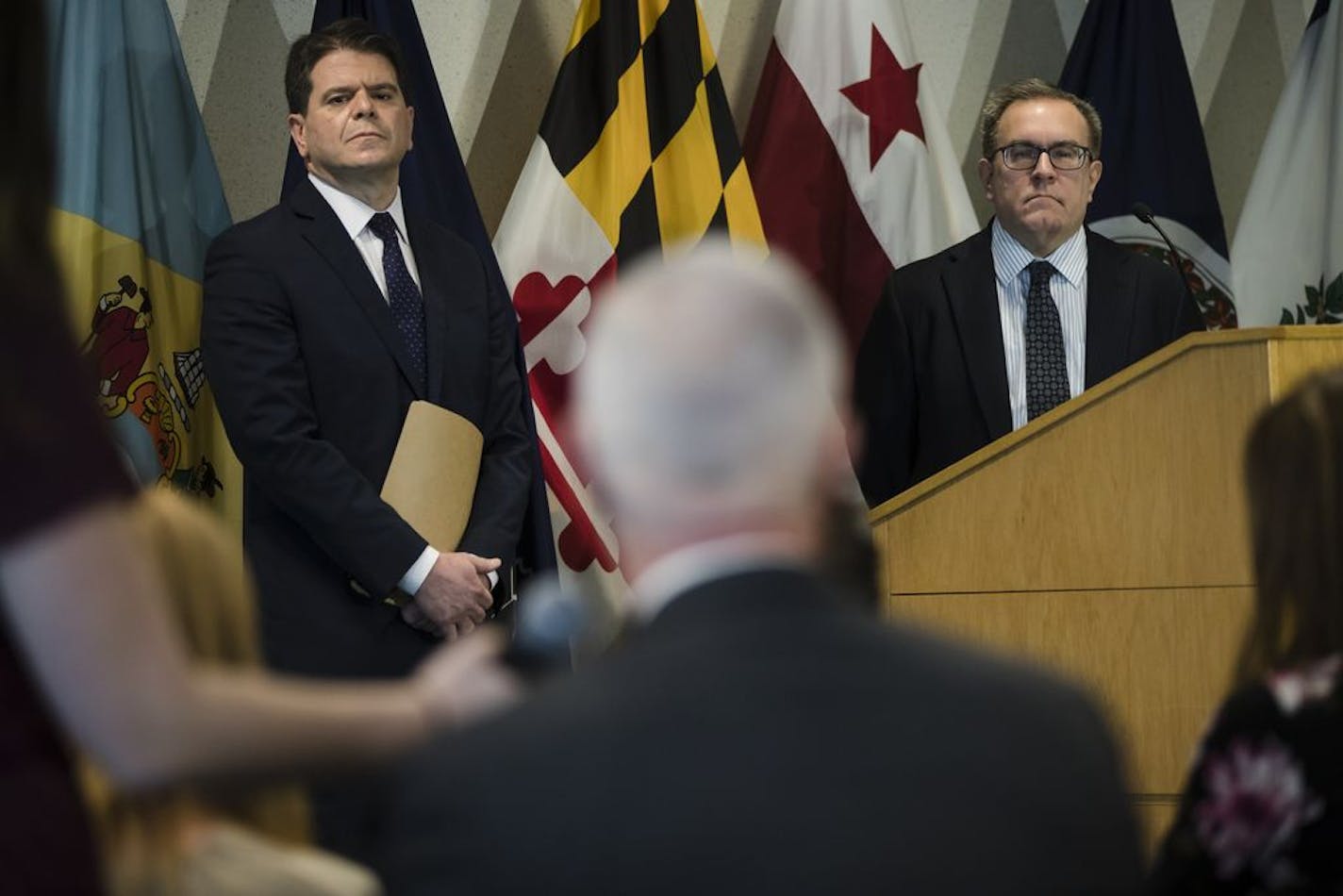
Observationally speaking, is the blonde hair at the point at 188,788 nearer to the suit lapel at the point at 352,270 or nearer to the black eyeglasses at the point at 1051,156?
the suit lapel at the point at 352,270

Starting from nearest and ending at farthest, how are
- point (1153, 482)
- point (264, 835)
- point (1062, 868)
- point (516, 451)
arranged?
point (1062, 868) → point (264, 835) → point (1153, 482) → point (516, 451)

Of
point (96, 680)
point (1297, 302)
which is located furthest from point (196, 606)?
point (1297, 302)

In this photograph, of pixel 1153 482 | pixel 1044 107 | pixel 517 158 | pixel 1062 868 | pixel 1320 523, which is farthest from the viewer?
pixel 517 158

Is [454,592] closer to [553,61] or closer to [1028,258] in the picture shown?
[1028,258]

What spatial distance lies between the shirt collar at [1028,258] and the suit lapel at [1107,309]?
0.9 inches

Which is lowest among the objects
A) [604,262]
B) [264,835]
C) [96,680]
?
[264,835]

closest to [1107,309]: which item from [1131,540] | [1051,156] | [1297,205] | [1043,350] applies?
[1043,350]

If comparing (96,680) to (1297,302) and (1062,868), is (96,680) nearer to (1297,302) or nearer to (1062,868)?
(1062,868)

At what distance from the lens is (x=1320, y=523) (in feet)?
5.63

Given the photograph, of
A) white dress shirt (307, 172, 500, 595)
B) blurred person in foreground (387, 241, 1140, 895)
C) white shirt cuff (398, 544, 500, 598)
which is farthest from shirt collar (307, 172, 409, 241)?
blurred person in foreground (387, 241, 1140, 895)

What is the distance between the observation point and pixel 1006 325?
4.56 m

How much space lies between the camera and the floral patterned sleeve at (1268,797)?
1.60 metres

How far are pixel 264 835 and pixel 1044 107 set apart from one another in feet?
12.3

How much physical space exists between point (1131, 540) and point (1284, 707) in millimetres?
1855
